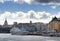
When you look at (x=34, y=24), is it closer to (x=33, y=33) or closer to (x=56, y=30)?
(x=33, y=33)

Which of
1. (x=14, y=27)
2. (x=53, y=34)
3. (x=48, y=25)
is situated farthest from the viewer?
(x=14, y=27)

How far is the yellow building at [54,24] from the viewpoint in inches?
922

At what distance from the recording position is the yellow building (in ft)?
76.8

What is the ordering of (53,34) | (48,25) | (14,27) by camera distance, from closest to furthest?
1. (53,34)
2. (48,25)
3. (14,27)

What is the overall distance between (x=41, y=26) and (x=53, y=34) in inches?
113

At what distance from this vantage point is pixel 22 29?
82.4ft

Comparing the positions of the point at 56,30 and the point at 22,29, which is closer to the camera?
the point at 56,30

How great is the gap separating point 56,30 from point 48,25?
39.6 inches

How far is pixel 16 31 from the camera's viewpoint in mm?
25141

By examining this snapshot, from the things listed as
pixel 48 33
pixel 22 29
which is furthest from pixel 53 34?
pixel 22 29

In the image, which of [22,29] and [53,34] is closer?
[53,34]

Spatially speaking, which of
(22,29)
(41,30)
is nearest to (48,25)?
(41,30)

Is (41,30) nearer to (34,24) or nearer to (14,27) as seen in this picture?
(34,24)

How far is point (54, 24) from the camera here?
957 inches
